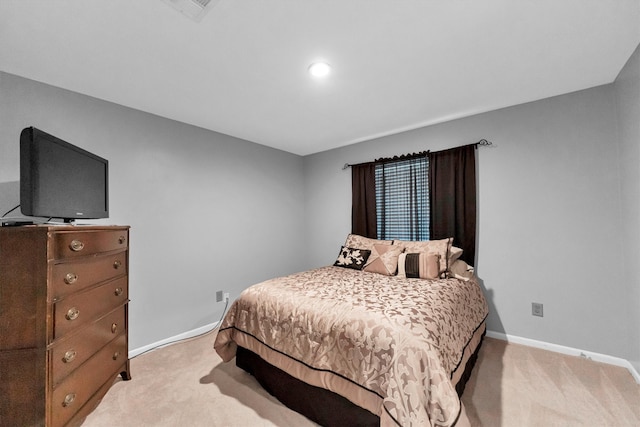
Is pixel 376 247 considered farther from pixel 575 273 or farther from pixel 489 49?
pixel 489 49

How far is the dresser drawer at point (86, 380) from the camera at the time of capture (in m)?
A: 1.36

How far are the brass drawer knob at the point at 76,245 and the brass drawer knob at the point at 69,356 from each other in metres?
0.54

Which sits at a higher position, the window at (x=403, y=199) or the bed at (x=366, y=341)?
the window at (x=403, y=199)

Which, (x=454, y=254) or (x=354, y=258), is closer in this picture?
(x=454, y=254)

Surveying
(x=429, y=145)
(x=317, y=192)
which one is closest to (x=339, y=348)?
(x=429, y=145)

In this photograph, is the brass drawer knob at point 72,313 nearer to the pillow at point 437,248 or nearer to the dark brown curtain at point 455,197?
A: the pillow at point 437,248

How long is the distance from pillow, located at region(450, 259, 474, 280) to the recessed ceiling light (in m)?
2.13

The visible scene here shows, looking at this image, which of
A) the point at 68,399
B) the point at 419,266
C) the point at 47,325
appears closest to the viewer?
the point at 47,325

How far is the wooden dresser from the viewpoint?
1271mm

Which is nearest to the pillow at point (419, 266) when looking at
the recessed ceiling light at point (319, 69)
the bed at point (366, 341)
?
the bed at point (366, 341)

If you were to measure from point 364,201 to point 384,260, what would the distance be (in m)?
1.12

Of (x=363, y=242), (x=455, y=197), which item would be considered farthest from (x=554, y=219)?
(x=363, y=242)

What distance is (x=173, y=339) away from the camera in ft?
9.31

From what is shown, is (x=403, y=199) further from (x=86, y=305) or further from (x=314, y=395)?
(x=86, y=305)
